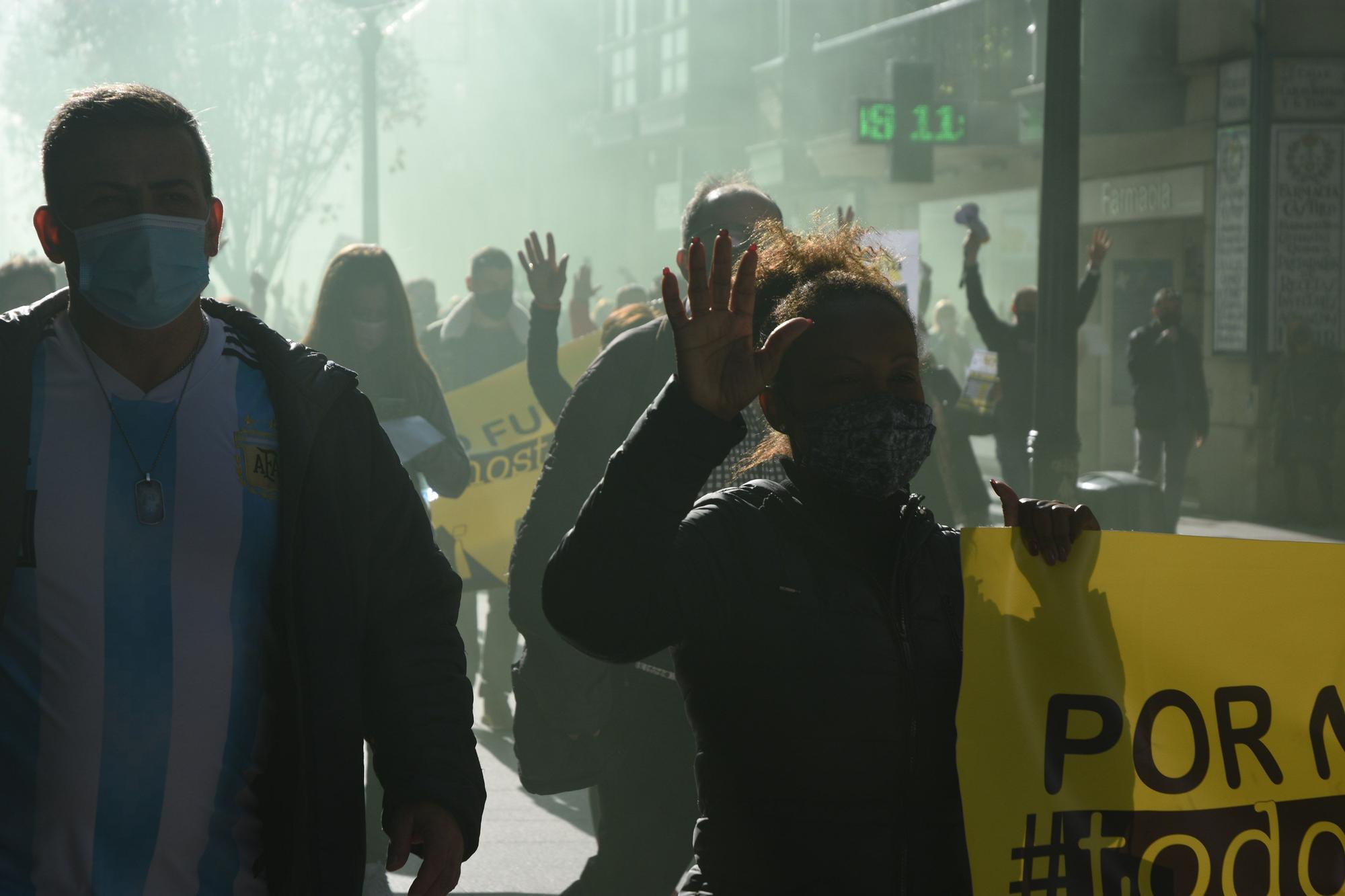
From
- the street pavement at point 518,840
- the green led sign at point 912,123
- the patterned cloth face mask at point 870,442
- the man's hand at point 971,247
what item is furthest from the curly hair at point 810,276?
the green led sign at point 912,123

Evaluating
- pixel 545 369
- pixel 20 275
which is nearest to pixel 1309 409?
pixel 545 369

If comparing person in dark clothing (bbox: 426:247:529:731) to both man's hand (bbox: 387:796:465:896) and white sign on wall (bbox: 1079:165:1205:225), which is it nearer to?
man's hand (bbox: 387:796:465:896)

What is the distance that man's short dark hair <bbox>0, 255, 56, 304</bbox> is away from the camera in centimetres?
731

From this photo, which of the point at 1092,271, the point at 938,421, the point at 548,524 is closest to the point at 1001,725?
the point at 548,524

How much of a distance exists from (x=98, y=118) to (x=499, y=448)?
632 cm

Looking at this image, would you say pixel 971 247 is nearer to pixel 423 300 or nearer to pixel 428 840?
pixel 423 300

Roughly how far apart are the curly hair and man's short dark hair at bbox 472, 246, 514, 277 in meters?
6.75

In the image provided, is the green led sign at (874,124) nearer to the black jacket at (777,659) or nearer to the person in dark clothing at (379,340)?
the person in dark clothing at (379,340)

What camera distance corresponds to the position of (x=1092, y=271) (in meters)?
10.6

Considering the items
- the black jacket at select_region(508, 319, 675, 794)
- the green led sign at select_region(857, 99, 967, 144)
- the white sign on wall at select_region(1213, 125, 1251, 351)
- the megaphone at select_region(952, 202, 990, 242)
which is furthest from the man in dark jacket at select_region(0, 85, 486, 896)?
the white sign on wall at select_region(1213, 125, 1251, 351)

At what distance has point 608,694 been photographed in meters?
4.03

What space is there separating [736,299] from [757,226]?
58 cm

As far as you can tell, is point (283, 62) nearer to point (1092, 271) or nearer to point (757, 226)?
point (1092, 271)

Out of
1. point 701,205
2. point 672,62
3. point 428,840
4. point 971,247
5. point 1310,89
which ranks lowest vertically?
point 428,840
